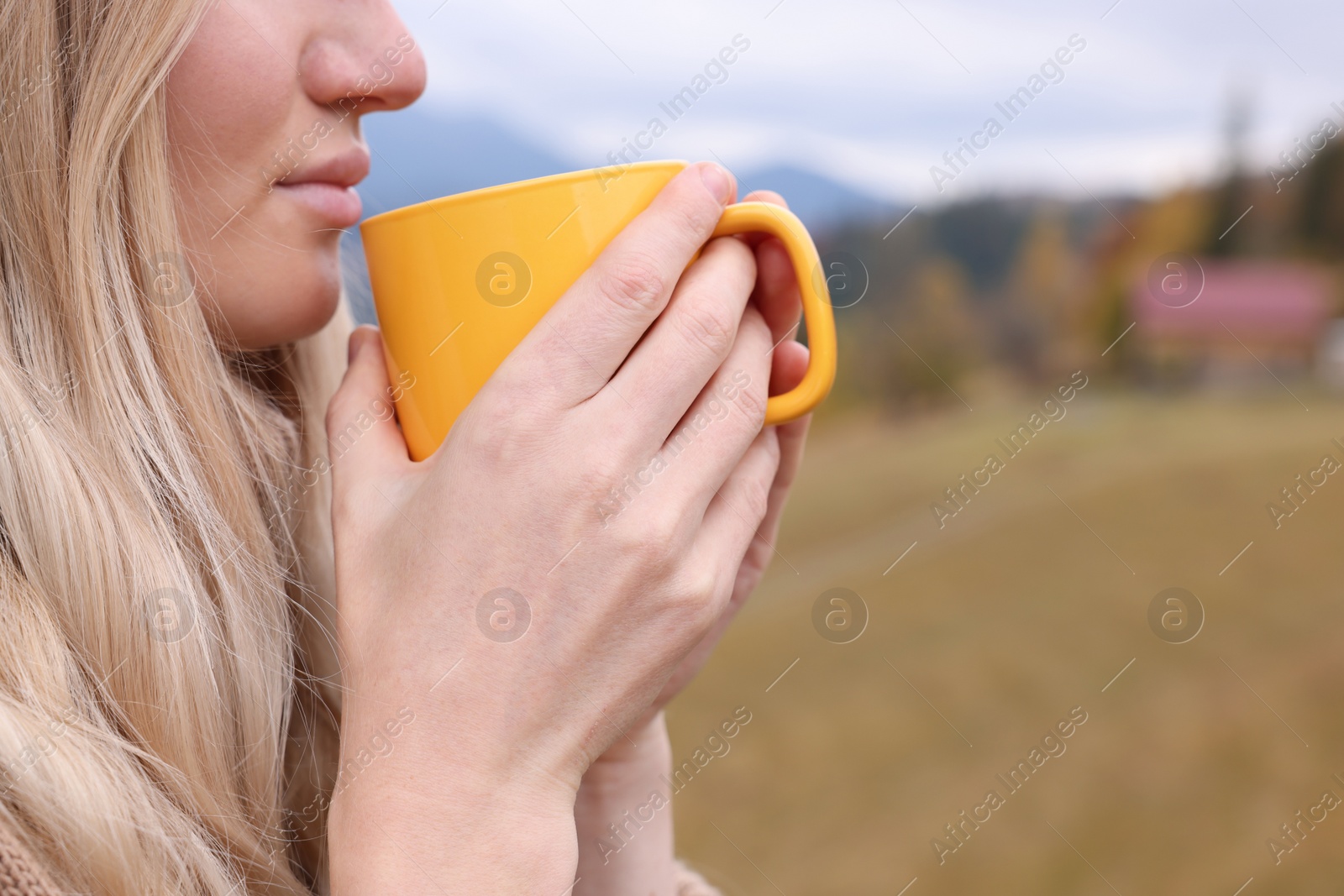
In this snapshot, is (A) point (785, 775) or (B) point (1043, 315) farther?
(B) point (1043, 315)

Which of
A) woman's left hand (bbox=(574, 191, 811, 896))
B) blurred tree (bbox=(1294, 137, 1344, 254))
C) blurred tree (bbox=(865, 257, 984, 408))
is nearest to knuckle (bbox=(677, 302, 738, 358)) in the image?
woman's left hand (bbox=(574, 191, 811, 896))

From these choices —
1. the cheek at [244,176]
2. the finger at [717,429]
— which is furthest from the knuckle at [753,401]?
the cheek at [244,176]

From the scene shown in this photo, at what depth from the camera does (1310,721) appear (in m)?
2.04

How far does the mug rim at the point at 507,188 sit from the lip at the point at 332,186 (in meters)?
0.07

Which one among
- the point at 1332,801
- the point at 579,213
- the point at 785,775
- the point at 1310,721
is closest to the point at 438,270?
the point at 579,213

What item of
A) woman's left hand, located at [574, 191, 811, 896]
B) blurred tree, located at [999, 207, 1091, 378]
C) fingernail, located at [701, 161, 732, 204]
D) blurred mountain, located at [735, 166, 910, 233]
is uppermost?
blurred tree, located at [999, 207, 1091, 378]

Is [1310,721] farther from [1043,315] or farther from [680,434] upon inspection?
[680,434]

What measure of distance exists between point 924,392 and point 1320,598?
1.13 m

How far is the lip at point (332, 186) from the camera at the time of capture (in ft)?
1.73

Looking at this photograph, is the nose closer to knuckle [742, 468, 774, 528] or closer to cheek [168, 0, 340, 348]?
cheek [168, 0, 340, 348]

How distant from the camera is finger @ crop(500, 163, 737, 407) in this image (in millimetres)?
443

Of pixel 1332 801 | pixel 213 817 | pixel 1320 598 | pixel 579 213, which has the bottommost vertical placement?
pixel 213 817

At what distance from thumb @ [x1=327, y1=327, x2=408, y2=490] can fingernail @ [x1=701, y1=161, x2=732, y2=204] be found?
223 mm

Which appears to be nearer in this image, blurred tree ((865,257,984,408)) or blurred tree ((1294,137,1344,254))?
blurred tree ((865,257,984,408))
